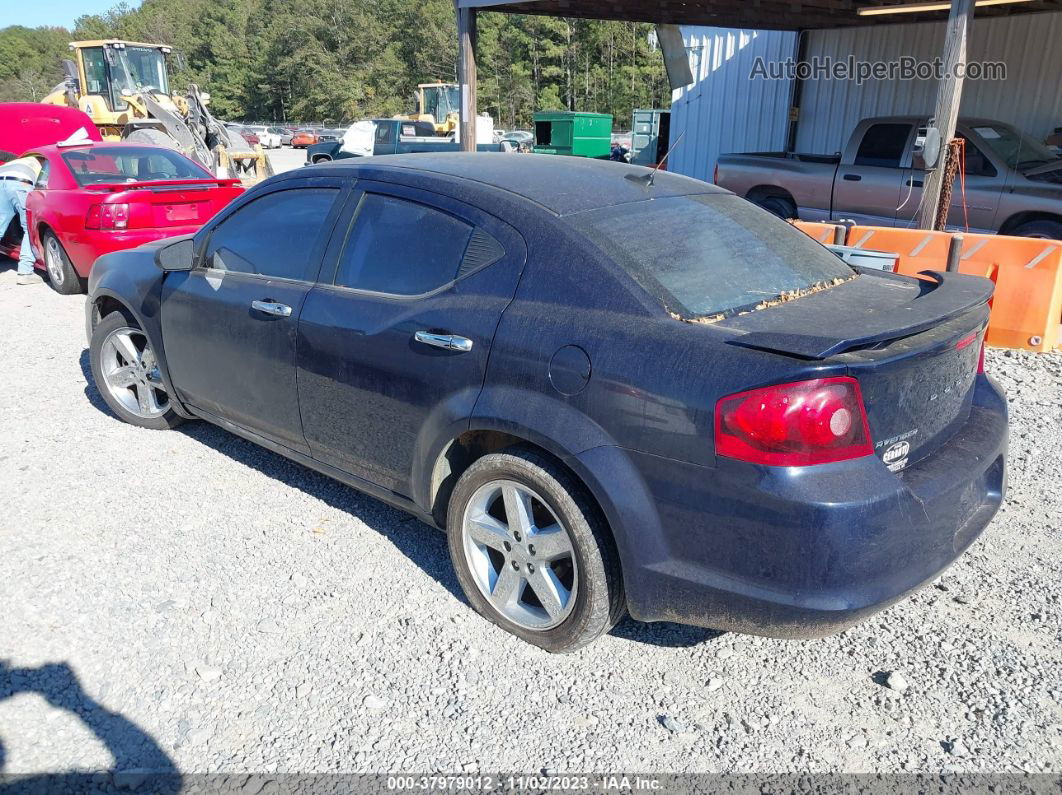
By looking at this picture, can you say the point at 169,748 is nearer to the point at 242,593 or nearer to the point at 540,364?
the point at 242,593

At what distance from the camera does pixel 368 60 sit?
75750 millimetres

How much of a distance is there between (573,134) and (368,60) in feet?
198

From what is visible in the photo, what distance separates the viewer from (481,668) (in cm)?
294

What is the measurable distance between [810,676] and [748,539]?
84 cm

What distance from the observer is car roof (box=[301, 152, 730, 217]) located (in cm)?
317

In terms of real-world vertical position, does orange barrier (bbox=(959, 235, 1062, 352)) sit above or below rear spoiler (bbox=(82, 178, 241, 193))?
below

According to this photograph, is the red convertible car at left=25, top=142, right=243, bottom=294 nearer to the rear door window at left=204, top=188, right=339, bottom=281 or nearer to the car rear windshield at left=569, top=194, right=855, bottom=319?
the rear door window at left=204, top=188, right=339, bottom=281

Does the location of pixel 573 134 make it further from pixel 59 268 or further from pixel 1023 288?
pixel 1023 288

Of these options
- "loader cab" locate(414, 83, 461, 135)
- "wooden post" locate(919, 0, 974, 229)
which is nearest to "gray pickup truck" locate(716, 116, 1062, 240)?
"wooden post" locate(919, 0, 974, 229)

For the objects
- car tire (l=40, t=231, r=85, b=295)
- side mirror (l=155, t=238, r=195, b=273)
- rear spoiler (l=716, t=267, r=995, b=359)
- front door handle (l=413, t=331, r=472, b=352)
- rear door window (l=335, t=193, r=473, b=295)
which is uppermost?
rear door window (l=335, t=193, r=473, b=295)

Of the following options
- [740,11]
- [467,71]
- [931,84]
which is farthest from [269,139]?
[931,84]

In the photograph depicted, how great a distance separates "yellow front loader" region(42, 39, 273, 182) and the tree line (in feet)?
90.9

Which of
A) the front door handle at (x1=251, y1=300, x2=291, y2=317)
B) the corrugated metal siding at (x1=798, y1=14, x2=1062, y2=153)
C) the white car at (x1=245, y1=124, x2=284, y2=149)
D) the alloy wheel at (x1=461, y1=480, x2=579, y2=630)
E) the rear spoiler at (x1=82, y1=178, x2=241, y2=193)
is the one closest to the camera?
the alloy wheel at (x1=461, y1=480, x2=579, y2=630)

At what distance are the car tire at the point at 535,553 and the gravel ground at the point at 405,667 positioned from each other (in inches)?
5.7
